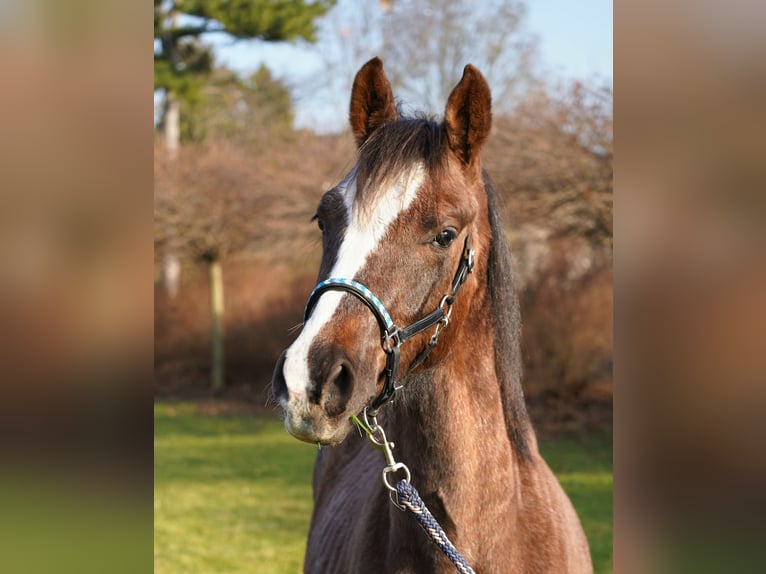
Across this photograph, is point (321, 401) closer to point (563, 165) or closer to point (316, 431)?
point (316, 431)

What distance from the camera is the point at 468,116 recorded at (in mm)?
2377

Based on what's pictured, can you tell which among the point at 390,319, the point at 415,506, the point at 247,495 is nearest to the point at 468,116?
the point at 390,319

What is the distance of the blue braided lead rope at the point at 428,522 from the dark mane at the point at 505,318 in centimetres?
48

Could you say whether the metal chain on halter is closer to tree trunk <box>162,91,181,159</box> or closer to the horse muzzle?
the horse muzzle

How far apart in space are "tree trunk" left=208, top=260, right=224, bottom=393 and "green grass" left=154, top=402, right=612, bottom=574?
2.79 meters

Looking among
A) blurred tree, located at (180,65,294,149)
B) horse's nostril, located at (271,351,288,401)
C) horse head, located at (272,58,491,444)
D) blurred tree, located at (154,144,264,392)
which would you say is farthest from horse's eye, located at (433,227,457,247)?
blurred tree, located at (180,65,294,149)

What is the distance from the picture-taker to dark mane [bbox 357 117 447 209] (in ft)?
7.15

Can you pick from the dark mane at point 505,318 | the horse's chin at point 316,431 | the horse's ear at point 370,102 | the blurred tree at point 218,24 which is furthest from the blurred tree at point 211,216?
the horse's chin at point 316,431

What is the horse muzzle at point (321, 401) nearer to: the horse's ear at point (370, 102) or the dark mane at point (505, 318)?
the dark mane at point (505, 318)

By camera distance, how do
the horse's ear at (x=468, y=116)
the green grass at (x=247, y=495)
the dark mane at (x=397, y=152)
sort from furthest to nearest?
1. the green grass at (x=247, y=495)
2. the horse's ear at (x=468, y=116)
3. the dark mane at (x=397, y=152)

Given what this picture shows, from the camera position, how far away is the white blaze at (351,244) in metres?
1.88

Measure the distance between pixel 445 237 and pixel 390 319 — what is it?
1.07 ft

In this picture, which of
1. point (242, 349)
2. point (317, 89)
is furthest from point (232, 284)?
point (317, 89)
